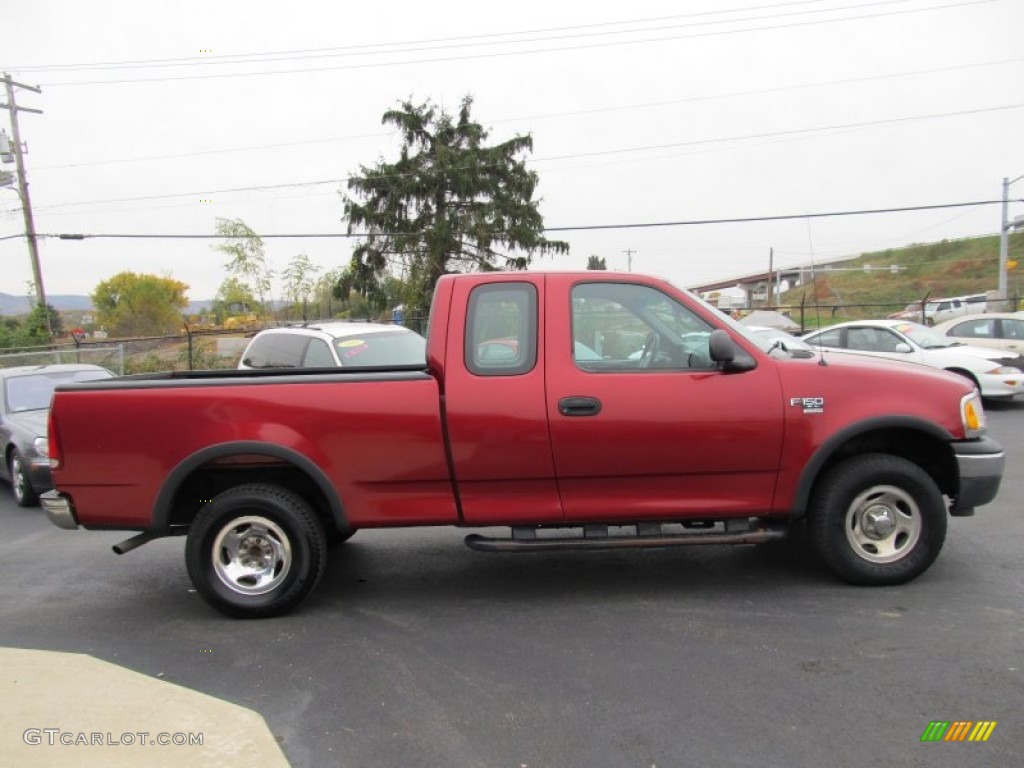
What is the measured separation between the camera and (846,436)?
4312 mm

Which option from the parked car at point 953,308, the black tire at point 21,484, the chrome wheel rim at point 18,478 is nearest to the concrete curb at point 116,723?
the black tire at point 21,484

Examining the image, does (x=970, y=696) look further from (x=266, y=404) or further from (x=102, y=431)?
(x=102, y=431)

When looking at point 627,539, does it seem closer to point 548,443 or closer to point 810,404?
point 548,443

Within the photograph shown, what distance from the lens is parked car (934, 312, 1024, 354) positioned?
43.7 feet

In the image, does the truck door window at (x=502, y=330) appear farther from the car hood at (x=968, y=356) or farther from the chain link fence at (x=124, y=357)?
the chain link fence at (x=124, y=357)

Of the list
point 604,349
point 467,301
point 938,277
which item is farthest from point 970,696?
point 938,277

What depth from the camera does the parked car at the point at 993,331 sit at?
13312 mm

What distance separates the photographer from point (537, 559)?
5508 mm

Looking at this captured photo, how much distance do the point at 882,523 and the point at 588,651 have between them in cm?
201

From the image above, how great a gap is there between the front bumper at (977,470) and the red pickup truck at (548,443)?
13 mm

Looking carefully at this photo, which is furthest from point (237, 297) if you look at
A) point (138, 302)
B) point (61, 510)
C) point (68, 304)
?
point (68, 304)

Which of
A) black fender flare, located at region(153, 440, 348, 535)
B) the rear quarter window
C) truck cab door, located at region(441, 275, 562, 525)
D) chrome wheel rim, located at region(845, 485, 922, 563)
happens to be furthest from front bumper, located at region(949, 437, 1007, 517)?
the rear quarter window

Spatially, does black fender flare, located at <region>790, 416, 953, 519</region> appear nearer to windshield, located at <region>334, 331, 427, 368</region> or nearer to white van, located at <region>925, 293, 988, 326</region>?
windshield, located at <region>334, 331, 427, 368</region>

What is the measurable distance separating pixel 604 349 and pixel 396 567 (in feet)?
7.53
